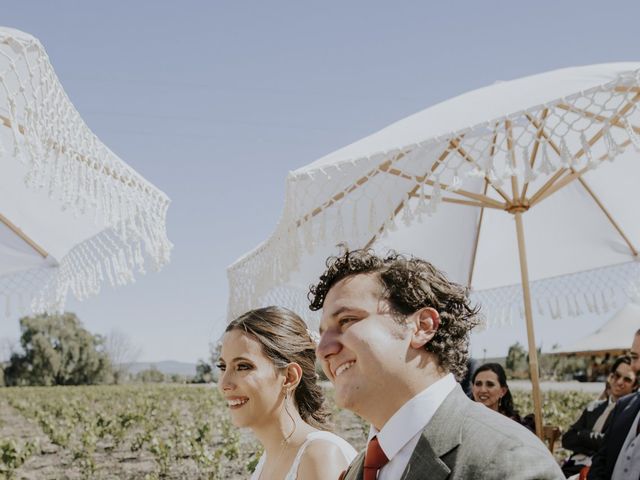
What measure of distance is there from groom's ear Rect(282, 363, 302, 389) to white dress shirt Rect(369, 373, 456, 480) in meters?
1.35

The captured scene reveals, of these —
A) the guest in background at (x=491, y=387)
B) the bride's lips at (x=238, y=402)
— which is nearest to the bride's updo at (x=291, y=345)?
the bride's lips at (x=238, y=402)

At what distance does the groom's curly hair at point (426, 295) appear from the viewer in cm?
147

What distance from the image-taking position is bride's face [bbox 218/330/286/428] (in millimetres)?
2625

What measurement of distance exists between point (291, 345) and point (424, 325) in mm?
1310

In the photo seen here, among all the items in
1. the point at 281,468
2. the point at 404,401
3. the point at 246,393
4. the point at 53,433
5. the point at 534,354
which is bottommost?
the point at 53,433

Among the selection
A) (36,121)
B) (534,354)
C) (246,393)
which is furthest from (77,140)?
(534,354)

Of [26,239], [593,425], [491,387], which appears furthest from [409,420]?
[593,425]

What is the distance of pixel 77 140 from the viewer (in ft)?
10.0

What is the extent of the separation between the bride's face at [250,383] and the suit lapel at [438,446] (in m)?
1.40

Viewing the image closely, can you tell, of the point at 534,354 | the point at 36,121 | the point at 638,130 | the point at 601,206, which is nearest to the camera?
the point at 36,121

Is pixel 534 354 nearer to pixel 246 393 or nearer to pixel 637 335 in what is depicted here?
pixel 637 335

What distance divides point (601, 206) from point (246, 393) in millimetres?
4665

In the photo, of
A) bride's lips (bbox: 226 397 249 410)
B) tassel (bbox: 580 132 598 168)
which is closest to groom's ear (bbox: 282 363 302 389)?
bride's lips (bbox: 226 397 249 410)

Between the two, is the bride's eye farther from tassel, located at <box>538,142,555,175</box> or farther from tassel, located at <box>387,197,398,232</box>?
tassel, located at <box>387,197,398,232</box>
